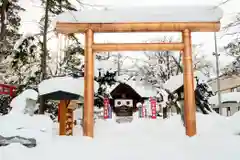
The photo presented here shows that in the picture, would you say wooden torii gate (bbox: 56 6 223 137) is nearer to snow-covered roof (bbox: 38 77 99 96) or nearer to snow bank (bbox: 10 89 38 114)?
snow-covered roof (bbox: 38 77 99 96)

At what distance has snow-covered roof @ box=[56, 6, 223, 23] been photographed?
883 cm

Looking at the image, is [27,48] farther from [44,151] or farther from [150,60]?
[150,60]

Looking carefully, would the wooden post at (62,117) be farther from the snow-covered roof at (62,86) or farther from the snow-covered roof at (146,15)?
the snow-covered roof at (146,15)

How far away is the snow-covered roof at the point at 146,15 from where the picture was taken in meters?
8.83

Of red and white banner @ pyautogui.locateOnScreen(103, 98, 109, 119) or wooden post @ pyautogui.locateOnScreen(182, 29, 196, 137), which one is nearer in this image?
wooden post @ pyautogui.locateOnScreen(182, 29, 196, 137)

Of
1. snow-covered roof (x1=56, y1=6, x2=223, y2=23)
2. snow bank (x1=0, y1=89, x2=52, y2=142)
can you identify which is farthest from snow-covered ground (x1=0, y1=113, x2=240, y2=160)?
snow-covered roof (x1=56, y1=6, x2=223, y2=23)

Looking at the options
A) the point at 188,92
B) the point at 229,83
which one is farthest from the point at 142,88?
the point at 188,92

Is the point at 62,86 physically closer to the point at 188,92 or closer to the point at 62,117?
the point at 62,117

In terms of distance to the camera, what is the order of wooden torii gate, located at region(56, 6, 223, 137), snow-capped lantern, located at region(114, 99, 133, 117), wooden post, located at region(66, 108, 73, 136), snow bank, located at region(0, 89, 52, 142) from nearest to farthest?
snow bank, located at region(0, 89, 52, 142) → wooden torii gate, located at region(56, 6, 223, 137) → wooden post, located at region(66, 108, 73, 136) → snow-capped lantern, located at region(114, 99, 133, 117)

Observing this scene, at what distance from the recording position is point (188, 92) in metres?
8.77

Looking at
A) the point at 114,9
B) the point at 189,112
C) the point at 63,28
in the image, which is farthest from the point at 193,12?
the point at 63,28

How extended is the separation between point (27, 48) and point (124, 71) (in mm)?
14714

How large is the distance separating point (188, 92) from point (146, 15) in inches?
106

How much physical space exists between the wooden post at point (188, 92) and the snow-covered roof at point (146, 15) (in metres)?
0.54
